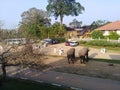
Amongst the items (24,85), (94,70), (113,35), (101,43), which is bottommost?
(24,85)

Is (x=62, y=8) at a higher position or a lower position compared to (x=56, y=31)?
higher

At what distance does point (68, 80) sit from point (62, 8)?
57123 mm

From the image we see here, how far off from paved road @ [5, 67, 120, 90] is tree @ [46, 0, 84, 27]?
5262 cm

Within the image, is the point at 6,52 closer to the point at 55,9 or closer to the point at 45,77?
the point at 45,77

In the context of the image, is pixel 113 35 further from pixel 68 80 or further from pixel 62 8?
pixel 68 80

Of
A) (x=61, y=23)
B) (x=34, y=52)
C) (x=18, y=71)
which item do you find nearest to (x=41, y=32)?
(x=61, y=23)

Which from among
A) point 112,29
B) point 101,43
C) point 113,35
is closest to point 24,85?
point 101,43

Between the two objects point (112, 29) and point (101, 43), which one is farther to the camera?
point (112, 29)

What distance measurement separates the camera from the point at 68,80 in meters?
21.0

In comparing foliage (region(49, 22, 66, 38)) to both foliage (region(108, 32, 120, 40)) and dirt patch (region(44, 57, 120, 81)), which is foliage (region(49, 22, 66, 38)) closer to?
foliage (region(108, 32, 120, 40))

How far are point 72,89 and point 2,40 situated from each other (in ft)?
17.2

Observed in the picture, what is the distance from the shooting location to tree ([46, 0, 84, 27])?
252ft

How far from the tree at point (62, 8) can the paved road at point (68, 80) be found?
52.6 m

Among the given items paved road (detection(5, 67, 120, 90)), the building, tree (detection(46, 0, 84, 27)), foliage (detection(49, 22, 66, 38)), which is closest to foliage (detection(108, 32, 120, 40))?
the building
